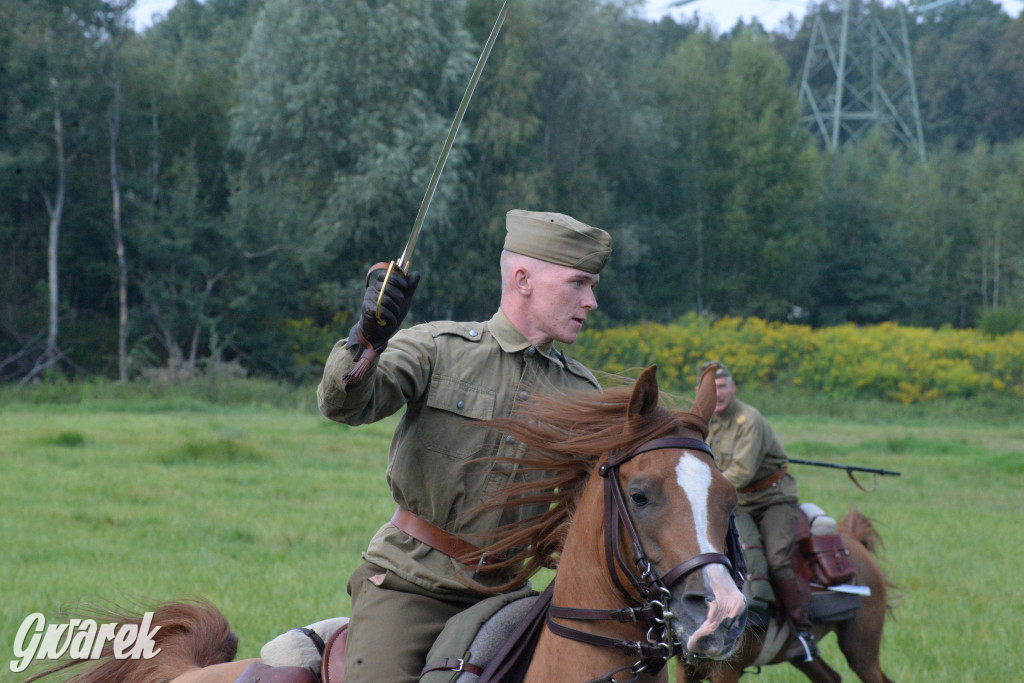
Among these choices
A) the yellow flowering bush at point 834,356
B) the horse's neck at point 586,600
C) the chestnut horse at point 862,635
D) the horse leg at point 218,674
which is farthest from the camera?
the yellow flowering bush at point 834,356

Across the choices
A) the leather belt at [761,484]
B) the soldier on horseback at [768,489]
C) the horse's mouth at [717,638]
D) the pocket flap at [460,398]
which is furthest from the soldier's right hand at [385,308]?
the leather belt at [761,484]

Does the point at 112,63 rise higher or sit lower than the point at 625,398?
higher

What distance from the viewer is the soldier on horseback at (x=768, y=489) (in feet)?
23.2

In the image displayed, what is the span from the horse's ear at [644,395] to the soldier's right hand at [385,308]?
68 cm

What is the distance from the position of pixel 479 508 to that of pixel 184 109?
30.0m

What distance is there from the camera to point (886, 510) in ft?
44.3

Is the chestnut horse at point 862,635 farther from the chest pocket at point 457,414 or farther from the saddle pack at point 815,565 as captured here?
the chest pocket at point 457,414

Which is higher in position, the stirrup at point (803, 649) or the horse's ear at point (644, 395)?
the horse's ear at point (644, 395)

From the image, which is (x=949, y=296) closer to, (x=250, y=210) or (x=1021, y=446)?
(x=1021, y=446)

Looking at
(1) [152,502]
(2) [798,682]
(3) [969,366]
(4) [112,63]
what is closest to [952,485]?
(2) [798,682]

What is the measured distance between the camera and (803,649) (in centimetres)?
702

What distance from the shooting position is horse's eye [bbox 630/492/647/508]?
258 centimetres

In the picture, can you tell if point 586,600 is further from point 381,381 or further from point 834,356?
point 834,356

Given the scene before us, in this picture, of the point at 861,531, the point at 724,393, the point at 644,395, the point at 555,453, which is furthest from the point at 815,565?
the point at 644,395
